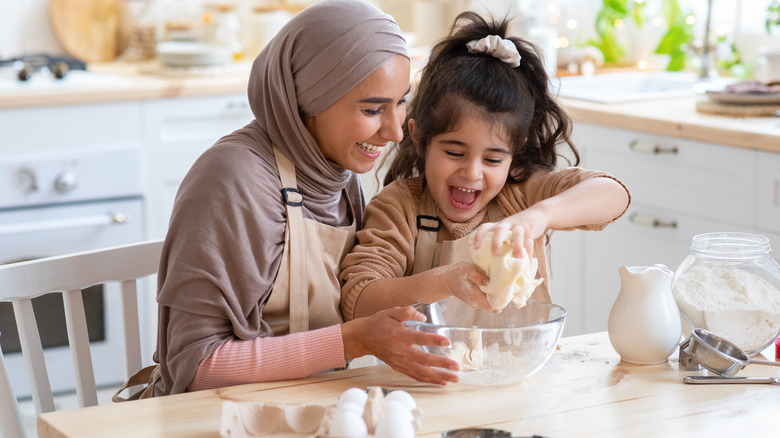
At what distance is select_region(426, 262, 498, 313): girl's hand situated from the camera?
1.20 m

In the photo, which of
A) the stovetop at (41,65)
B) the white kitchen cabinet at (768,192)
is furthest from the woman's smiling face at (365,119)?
the stovetop at (41,65)

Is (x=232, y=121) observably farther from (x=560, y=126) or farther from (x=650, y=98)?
(x=560, y=126)

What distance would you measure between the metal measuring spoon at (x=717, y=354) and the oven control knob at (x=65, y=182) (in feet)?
6.92

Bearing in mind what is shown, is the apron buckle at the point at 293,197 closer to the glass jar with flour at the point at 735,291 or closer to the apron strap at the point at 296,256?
the apron strap at the point at 296,256

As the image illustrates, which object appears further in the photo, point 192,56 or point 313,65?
point 192,56

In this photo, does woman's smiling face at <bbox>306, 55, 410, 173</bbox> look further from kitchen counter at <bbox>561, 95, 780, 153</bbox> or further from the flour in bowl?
kitchen counter at <bbox>561, 95, 780, 153</bbox>

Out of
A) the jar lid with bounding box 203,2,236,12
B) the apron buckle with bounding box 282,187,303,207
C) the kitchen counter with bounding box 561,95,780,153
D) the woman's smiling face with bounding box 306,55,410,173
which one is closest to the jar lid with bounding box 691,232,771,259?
the woman's smiling face with bounding box 306,55,410,173

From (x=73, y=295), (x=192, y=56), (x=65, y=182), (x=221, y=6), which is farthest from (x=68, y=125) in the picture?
(x=73, y=295)

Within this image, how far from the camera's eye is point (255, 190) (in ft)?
4.33

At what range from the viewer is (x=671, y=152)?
2.46 meters

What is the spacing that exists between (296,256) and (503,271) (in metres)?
0.35

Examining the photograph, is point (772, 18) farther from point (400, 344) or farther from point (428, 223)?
point (400, 344)

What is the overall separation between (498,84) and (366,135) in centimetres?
26

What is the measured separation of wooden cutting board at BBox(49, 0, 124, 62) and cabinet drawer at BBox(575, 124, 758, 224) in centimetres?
185
